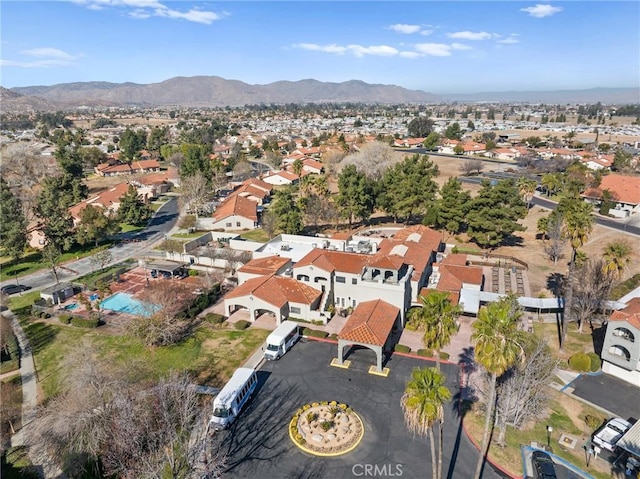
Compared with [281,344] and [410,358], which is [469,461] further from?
[281,344]

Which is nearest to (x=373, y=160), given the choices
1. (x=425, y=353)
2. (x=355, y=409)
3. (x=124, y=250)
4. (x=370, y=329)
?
(x=124, y=250)

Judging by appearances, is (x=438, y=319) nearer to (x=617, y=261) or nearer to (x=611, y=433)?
(x=611, y=433)

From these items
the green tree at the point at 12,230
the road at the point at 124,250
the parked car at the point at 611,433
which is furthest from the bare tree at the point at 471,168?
Answer: the green tree at the point at 12,230

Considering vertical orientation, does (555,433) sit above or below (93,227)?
below

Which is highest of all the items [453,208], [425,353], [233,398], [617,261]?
[617,261]

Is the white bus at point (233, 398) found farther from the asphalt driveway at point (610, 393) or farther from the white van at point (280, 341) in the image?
the asphalt driveway at point (610, 393)

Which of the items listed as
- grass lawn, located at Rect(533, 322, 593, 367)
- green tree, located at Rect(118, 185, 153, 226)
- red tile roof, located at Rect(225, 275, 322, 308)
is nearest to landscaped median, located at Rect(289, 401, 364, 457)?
red tile roof, located at Rect(225, 275, 322, 308)
